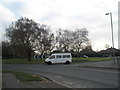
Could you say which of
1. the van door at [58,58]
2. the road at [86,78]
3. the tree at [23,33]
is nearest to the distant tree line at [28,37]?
the tree at [23,33]

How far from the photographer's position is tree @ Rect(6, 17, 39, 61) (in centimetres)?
4300

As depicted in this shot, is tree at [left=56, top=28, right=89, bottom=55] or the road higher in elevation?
tree at [left=56, top=28, right=89, bottom=55]

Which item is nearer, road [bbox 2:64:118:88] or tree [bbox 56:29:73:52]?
road [bbox 2:64:118:88]

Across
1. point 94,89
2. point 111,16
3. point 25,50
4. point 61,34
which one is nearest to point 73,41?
point 61,34

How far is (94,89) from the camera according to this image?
8.35m

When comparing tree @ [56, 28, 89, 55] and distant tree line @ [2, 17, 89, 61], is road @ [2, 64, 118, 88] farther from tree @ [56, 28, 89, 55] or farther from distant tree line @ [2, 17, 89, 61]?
tree @ [56, 28, 89, 55]

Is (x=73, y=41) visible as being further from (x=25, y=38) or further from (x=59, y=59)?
(x=59, y=59)

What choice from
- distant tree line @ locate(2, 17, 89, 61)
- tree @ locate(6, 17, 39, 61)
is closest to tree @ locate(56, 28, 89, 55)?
distant tree line @ locate(2, 17, 89, 61)

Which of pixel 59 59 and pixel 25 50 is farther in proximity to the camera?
pixel 25 50

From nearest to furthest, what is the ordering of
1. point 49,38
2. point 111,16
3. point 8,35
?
point 111,16 → point 8,35 → point 49,38

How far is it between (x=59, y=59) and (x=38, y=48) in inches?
580

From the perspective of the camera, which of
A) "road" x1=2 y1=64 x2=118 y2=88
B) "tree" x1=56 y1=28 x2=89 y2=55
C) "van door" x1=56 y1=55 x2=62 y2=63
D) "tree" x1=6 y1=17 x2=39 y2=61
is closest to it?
"road" x1=2 y1=64 x2=118 y2=88

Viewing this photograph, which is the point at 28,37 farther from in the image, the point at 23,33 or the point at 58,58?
the point at 58,58

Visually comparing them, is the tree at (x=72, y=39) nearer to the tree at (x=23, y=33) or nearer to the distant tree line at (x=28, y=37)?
the distant tree line at (x=28, y=37)
